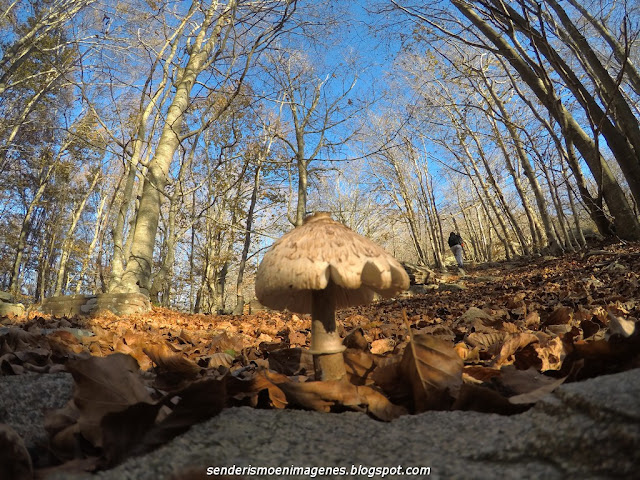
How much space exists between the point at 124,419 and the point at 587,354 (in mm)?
1365

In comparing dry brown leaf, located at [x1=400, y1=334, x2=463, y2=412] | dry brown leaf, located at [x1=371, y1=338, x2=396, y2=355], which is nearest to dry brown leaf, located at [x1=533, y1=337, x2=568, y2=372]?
dry brown leaf, located at [x1=400, y1=334, x2=463, y2=412]

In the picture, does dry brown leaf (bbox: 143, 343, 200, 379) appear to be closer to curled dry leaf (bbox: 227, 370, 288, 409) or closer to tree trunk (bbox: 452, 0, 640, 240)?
curled dry leaf (bbox: 227, 370, 288, 409)

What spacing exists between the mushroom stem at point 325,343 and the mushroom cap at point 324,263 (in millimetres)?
74

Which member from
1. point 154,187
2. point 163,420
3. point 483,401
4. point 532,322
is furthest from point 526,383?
point 154,187

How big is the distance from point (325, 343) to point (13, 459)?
914mm

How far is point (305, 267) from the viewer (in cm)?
124

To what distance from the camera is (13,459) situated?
75 cm

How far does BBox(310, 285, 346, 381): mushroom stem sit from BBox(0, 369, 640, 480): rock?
279mm

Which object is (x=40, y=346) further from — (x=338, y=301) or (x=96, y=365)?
(x=338, y=301)

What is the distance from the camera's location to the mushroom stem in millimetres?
1382

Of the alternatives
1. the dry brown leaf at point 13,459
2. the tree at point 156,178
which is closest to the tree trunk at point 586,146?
the tree at point 156,178

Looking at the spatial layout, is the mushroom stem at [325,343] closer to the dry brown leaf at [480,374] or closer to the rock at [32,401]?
the dry brown leaf at [480,374]

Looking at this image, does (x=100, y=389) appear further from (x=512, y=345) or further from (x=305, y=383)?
(x=512, y=345)

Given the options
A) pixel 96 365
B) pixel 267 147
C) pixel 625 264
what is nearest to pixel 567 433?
pixel 96 365
